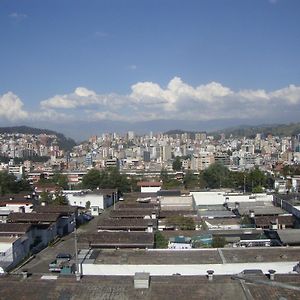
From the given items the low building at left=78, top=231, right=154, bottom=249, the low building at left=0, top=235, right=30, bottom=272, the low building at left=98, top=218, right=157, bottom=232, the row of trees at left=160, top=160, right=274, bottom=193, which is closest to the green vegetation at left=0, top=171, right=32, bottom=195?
the row of trees at left=160, top=160, right=274, bottom=193

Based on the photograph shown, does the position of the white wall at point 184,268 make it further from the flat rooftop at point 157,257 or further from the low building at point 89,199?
the low building at point 89,199

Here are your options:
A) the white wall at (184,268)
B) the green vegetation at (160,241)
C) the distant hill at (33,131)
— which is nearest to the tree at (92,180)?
the green vegetation at (160,241)

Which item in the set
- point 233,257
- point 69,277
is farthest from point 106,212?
point 69,277

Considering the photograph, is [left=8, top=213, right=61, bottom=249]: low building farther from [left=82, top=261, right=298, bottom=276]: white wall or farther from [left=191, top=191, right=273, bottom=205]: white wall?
[left=191, top=191, right=273, bottom=205]: white wall

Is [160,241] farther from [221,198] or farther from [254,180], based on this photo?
[254,180]

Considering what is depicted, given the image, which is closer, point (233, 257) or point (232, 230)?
point (233, 257)

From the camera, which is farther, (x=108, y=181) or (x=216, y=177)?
(x=216, y=177)

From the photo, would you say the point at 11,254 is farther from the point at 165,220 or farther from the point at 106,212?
the point at 106,212

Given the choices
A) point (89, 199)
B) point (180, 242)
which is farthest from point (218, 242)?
point (89, 199)
